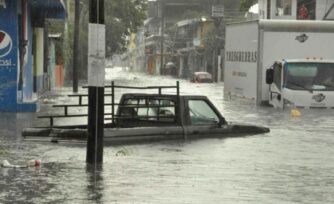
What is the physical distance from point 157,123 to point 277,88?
43.7 feet

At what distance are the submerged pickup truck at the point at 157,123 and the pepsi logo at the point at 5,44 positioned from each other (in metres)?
8.07

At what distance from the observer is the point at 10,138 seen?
15742mm

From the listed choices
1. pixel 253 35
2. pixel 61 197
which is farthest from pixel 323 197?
pixel 253 35

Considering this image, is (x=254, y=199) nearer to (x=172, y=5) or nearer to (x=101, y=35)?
(x=101, y=35)

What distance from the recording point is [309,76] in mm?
27281

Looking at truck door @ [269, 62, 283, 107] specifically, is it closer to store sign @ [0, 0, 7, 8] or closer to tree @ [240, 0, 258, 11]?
store sign @ [0, 0, 7, 8]

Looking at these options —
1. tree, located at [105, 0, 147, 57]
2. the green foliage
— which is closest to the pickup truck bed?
the green foliage

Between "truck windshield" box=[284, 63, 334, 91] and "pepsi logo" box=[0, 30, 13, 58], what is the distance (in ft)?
33.2

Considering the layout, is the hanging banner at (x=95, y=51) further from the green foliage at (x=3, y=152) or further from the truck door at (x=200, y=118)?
the truck door at (x=200, y=118)

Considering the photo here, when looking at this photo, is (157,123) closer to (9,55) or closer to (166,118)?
(166,118)

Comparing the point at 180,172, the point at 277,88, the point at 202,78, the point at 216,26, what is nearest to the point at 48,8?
the point at 277,88

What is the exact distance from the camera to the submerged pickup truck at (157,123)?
1491 centimetres

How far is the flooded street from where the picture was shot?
9.36 meters

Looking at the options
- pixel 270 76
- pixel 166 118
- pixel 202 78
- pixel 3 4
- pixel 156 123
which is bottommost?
pixel 202 78
